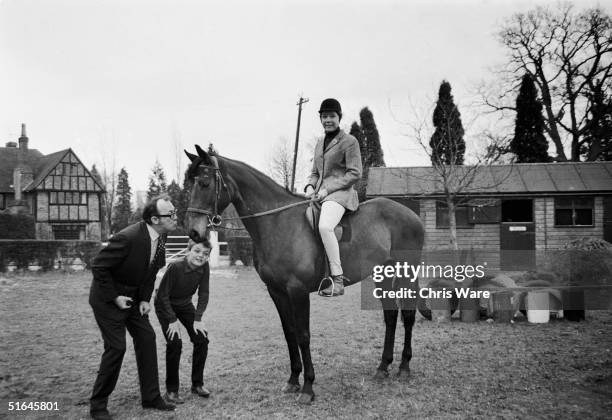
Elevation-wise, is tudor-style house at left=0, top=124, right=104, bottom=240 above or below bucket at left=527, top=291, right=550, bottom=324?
above

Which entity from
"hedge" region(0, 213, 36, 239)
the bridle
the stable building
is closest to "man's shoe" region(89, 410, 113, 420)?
the bridle

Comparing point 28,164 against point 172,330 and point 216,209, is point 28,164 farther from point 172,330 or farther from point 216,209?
point 216,209

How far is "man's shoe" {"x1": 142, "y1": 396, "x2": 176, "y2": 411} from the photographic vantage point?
410cm

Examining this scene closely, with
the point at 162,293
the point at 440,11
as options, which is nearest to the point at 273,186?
the point at 162,293

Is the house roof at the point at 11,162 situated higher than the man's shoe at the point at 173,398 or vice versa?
the house roof at the point at 11,162

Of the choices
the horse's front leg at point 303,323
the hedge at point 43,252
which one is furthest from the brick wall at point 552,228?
the hedge at point 43,252

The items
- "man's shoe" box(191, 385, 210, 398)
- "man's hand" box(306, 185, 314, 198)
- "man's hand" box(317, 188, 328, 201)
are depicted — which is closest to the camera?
"man's shoe" box(191, 385, 210, 398)

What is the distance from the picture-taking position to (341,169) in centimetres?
495

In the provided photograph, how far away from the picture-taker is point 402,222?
5.45 m

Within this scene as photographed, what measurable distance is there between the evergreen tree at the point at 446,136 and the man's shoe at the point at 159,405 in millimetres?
12542

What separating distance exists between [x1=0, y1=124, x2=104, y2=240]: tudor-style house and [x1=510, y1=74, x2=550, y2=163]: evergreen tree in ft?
110

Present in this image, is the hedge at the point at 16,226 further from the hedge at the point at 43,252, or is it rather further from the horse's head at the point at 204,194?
the horse's head at the point at 204,194

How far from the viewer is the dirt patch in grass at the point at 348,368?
415 cm

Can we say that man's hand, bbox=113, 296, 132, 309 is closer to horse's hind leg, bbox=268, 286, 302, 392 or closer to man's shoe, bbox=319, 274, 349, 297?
horse's hind leg, bbox=268, 286, 302, 392
